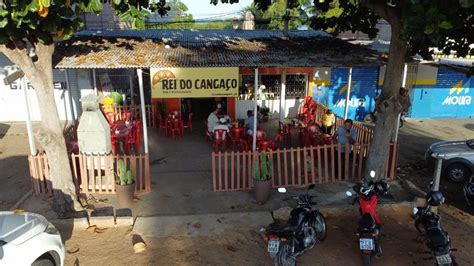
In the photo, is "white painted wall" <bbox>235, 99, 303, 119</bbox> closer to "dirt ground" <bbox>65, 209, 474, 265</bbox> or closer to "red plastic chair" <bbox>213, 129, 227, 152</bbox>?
"red plastic chair" <bbox>213, 129, 227, 152</bbox>

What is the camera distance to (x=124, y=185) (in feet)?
23.5

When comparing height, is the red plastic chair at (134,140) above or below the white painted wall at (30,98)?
below

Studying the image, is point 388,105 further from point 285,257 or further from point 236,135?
point 236,135

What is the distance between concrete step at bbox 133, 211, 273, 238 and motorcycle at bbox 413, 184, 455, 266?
2.56 m

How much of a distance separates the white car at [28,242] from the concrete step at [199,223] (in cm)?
161

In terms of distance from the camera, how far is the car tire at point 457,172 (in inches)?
352

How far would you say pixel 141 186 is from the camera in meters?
7.98

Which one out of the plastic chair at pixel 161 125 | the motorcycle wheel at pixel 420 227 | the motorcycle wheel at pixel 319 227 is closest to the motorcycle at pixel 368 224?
the motorcycle wheel at pixel 319 227

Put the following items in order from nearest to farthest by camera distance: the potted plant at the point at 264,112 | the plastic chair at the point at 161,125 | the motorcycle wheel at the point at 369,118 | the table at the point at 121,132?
1. the table at the point at 121,132
2. the plastic chair at the point at 161,125
3. the potted plant at the point at 264,112
4. the motorcycle wheel at the point at 369,118

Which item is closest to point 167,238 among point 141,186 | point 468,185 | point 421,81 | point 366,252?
point 141,186

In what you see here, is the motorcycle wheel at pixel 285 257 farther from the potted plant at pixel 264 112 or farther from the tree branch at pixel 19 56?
the potted plant at pixel 264 112

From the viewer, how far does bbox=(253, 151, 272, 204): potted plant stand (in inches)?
290

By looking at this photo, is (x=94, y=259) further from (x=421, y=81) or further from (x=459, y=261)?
(x=421, y=81)

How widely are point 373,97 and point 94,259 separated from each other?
1306 cm
